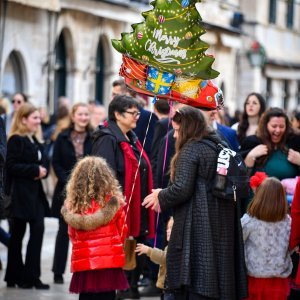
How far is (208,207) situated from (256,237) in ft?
3.68

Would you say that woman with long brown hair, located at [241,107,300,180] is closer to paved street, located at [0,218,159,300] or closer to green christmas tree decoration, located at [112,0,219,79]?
paved street, located at [0,218,159,300]

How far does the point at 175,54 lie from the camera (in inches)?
410

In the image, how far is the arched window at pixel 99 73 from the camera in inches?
1266

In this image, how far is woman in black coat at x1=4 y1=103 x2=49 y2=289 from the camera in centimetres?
1360

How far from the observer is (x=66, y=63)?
99.3 feet

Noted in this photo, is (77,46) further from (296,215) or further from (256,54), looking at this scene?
(296,215)

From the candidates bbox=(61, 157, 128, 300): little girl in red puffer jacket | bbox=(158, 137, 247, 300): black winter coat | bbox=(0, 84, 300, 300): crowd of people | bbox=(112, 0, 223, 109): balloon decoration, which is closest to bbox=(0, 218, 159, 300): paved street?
bbox=(0, 84, 300, 300): crowd of people

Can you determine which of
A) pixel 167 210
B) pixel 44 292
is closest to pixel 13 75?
pixel 44 292

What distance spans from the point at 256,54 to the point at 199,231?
108 feet

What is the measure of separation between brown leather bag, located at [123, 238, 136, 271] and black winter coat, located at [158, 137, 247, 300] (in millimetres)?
1650

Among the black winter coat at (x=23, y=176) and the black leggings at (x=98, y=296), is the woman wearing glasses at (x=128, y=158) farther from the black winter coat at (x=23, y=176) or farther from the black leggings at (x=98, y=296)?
the black winter coat at (x=23, y=176)

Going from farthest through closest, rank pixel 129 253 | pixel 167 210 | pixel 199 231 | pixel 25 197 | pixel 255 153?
pixel 25 197 → pixel 255 153 → pixel 129 253 → pixel 167 210 → pixel 199 231

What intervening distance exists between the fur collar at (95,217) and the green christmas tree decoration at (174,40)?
119 centimetres

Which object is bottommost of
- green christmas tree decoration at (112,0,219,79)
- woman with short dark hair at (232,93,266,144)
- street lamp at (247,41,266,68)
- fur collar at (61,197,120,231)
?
fur collar at (61,197,120,231)
